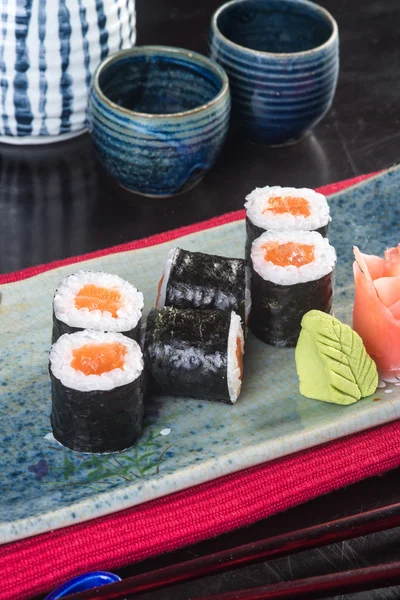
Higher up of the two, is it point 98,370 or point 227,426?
point 98,370

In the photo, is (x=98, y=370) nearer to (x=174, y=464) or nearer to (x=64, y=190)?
(x=174, y=464)

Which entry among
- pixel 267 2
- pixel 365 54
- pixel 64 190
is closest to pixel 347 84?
pixel 365 54

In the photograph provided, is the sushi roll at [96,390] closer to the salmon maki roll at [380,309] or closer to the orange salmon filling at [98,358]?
the orange salmon filling at [98,358]

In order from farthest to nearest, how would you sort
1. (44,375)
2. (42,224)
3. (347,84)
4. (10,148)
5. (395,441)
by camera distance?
(347,84) < (10,148) < (42,224) < (44,375) < (395,441)

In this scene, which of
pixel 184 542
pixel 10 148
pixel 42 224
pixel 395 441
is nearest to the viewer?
pixel 184 542

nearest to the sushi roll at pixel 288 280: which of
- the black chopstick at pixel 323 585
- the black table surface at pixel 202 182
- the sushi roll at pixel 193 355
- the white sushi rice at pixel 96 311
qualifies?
the sushi roll at pixel 193 355

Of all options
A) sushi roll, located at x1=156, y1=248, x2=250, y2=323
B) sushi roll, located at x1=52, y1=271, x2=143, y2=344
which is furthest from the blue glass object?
sushi roll, located at x1=156, y1=248, x2=250, y2=323

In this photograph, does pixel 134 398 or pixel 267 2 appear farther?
pixel 267 2
